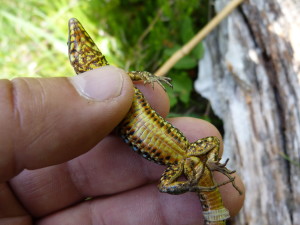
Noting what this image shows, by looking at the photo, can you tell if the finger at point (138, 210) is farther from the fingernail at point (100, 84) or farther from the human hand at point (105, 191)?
the fingernail at point (100, 84)

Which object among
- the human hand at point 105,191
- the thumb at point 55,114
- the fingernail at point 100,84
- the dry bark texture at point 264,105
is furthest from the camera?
the dry bark texture at point 264,105

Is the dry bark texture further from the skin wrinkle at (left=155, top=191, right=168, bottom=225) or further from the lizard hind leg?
the lizard hind leg

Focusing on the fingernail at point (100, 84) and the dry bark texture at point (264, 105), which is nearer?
the fingernail at point (100, 84)

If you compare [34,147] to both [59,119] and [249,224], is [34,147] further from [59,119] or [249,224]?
[249,224]

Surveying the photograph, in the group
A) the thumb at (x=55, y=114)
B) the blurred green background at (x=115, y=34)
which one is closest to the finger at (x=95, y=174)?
the thumb at (x=55, y=114)

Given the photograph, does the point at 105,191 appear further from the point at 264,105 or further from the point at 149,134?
the point at 264,105

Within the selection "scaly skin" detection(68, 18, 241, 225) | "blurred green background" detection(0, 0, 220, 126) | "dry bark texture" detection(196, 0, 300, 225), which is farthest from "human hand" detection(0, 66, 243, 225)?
"blurred green background" detection(0, 0, 220, 126)
